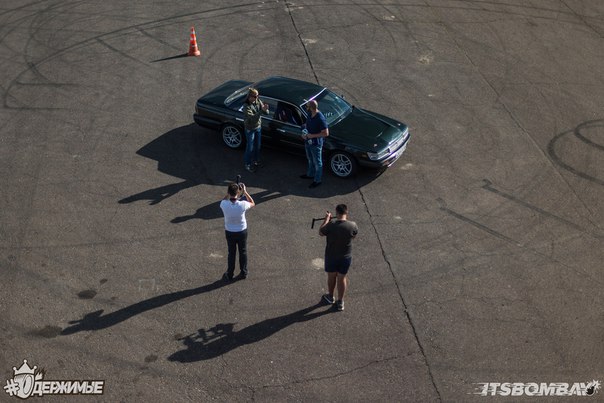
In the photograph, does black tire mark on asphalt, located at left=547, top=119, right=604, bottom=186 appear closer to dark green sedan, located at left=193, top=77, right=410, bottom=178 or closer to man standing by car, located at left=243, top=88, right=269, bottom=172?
dark green sedan, located at left=193, top=77, right=410, bottom=178

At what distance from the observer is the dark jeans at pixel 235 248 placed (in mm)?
9516

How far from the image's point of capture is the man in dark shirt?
28.8ft

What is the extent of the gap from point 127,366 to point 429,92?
10.2 meters

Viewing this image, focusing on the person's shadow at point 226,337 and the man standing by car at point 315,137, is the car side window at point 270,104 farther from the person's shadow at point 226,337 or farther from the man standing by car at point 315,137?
the person's shadow at point 226,337

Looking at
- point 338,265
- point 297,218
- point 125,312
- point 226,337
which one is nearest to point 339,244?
point 338,265

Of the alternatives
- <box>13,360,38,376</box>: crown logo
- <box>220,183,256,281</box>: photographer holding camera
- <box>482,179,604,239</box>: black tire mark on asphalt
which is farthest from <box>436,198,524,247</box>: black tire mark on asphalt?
<box>13,360,38,376</box>: crown logo

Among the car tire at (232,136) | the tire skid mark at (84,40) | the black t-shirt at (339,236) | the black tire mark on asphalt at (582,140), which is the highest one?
the black t-shirt at (339,236)

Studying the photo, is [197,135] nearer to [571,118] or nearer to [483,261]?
[483,261]

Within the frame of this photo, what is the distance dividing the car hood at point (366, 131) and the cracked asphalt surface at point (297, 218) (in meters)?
0.73

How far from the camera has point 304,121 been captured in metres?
12.6

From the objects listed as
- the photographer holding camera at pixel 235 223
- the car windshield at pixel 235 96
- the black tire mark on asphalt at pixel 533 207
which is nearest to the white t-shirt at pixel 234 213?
the photographer holding camera at pixel 235 223

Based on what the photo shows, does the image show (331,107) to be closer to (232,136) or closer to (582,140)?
(232,136)

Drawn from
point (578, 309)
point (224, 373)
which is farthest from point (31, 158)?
point (578, 309)

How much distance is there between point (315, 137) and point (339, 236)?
3.53 m
